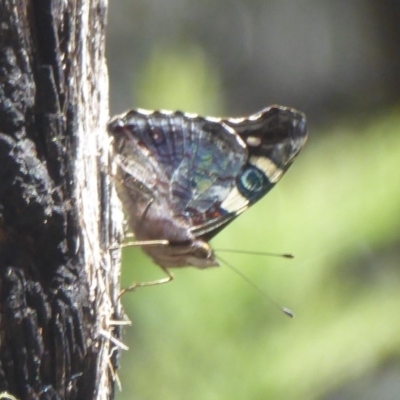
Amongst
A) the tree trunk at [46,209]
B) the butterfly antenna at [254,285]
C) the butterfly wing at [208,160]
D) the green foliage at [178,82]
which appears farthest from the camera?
the green foliage at [178,82]

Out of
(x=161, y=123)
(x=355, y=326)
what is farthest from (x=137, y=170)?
(x=355, y=326)

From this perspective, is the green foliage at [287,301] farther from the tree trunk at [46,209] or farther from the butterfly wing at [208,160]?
the tree trunk at [46,209]

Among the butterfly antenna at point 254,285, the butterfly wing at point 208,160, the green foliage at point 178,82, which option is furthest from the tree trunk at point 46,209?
the green foliage at point 178,82

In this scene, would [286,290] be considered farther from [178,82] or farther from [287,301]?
[178,82]

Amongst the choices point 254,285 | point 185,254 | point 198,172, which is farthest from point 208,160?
point 254,285

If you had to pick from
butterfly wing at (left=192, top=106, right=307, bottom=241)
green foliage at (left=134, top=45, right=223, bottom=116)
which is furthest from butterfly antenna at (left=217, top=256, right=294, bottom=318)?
green foliage at (left=134, top=45, right=223, bottom=116)

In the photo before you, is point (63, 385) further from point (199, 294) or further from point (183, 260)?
point (199, 294)

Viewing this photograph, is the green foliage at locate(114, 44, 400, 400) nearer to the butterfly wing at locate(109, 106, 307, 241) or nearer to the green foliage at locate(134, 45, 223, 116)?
the green foliage at locate(134, 45, 223, 116)
